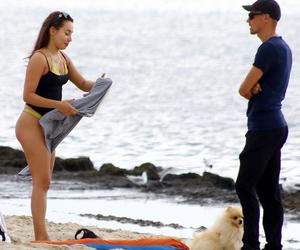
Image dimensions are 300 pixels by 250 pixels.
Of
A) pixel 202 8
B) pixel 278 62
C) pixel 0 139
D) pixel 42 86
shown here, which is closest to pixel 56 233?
pixel 42 86

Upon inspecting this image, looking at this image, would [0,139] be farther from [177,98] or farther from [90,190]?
[177,98]

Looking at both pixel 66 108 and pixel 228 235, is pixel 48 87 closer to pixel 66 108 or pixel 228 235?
pixel 66 108

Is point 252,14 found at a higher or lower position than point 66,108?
higher

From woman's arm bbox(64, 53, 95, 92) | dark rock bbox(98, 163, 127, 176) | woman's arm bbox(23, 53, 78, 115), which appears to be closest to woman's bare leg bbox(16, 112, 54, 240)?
woman's arm bbox(23, 53, 78, 115)

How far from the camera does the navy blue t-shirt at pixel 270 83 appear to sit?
801cm

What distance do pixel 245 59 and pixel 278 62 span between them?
39.1 metres

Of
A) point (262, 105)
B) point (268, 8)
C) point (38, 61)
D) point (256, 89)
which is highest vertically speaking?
point (268, 8)

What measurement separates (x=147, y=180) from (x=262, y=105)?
7061mm

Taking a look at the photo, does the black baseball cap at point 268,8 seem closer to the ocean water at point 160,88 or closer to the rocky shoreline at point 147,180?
the ocean water at point 160,88

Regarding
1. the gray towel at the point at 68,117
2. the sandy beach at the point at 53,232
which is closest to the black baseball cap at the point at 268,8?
the gray towel at the point at 68,117

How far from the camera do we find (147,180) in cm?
1505

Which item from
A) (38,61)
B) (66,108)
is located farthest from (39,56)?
(66,108)

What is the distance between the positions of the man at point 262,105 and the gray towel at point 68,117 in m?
1.14

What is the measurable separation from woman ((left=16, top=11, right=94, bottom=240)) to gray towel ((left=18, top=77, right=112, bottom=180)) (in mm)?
54
